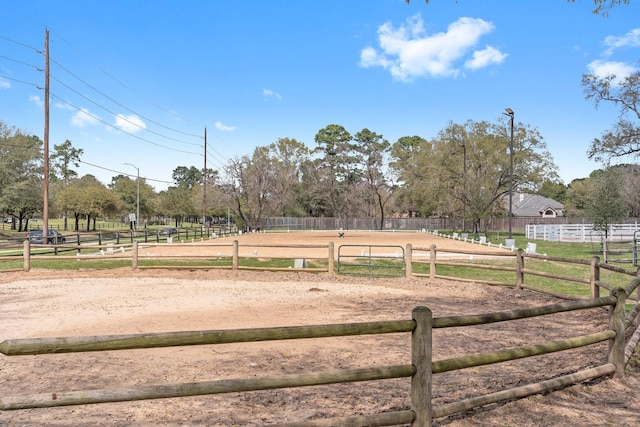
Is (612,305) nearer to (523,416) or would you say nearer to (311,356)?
(523,416)

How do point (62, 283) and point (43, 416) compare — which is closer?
point (43, 416)

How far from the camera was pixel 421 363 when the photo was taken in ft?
11.9

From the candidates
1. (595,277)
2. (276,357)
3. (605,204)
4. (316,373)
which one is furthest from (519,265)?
(605,204)

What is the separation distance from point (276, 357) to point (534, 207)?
8624cm

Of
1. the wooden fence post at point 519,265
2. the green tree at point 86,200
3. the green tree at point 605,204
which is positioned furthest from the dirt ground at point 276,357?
the green tree at point 86,200

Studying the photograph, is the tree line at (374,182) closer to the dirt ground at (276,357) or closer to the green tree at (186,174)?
the dirt ground at (276,357)

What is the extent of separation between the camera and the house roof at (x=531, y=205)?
81938mm

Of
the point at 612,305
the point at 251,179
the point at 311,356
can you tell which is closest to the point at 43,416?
the point at 311,356

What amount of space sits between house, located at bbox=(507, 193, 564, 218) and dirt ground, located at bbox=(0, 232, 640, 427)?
247 ft

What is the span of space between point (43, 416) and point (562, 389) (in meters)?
5.29

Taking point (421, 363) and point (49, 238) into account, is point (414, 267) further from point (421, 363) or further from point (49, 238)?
point (49, 238)

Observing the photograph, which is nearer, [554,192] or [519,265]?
[519,265]

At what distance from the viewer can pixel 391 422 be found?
3.48m

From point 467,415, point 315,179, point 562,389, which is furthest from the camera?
point 315,179
